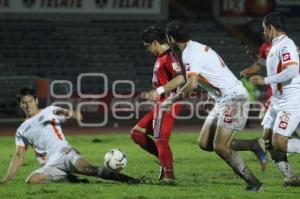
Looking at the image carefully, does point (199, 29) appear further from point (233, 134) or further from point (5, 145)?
point (233, 134)

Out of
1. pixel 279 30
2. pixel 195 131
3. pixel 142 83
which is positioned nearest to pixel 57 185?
pixel 279 30

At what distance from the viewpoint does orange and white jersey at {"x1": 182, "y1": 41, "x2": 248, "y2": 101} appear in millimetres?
8775

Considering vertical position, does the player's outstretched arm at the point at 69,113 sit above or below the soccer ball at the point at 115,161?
above

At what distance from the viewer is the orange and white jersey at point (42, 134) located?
9.76 m

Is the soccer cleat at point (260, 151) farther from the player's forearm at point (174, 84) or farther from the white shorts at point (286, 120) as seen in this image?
the player's forearm at point (174, 84)

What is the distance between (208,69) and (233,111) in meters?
0.57

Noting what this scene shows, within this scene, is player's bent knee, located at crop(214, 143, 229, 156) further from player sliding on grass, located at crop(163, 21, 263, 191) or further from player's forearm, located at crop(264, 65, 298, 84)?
player's forearm, located at crop(264, 65, 298, 84)

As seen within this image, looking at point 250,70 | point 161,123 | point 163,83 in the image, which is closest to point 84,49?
point 163,83

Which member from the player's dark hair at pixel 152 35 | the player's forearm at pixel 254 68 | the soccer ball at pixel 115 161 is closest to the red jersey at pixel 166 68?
the player's dark hair at pixel 152 35

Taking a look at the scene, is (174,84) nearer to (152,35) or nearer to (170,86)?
(170,86)

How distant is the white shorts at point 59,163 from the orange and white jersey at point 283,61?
8.77ft

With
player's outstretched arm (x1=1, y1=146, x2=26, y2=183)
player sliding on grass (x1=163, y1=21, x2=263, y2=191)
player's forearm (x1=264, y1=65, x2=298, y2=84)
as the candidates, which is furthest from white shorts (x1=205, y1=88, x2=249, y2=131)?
player's outstretched arm (x1=1, y1=146, x2=26, y2=183)

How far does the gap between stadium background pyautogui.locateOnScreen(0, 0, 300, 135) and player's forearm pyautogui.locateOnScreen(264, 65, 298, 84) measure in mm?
15339

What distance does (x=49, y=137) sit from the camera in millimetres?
9805
